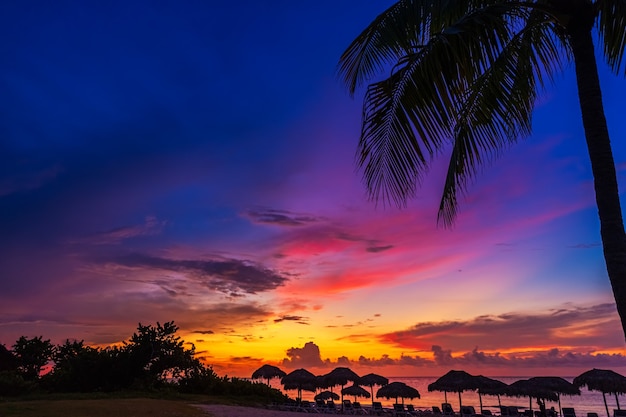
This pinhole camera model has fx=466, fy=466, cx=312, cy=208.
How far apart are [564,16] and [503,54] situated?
0.78 metres

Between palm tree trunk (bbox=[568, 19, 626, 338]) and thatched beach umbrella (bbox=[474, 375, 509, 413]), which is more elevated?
palm tree trunk (bbox=[568, 19, 626, 338])

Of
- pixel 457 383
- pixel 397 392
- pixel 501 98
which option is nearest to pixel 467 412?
pixel 457 383

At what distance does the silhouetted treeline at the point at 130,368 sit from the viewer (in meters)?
30.6

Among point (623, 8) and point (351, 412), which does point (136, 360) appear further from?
point (623, 8)

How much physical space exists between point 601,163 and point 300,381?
32963 mm

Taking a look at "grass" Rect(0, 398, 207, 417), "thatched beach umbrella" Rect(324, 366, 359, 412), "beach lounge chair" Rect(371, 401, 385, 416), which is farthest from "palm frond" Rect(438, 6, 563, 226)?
"thatched beach umbrella" Rect(324, 366, 359, 412)

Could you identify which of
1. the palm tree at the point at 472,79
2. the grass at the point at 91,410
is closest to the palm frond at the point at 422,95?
the palm tree at the point at 472,79

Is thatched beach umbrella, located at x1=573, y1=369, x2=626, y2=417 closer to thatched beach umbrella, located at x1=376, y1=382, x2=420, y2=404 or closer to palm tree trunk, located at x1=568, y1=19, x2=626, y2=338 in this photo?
thatched beach umbrella, located at x1=376, y1=382, x2=420, y2=404

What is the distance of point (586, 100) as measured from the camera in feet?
15.8

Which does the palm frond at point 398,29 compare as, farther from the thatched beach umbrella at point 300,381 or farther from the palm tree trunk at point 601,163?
the thatched beach umbrella at point 300,381

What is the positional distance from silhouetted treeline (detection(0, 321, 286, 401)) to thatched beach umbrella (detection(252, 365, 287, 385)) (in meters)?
2.94

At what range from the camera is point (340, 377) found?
3344cm

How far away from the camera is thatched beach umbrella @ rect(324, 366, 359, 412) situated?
3338 centimetres

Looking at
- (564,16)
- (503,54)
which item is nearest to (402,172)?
(503,54)
